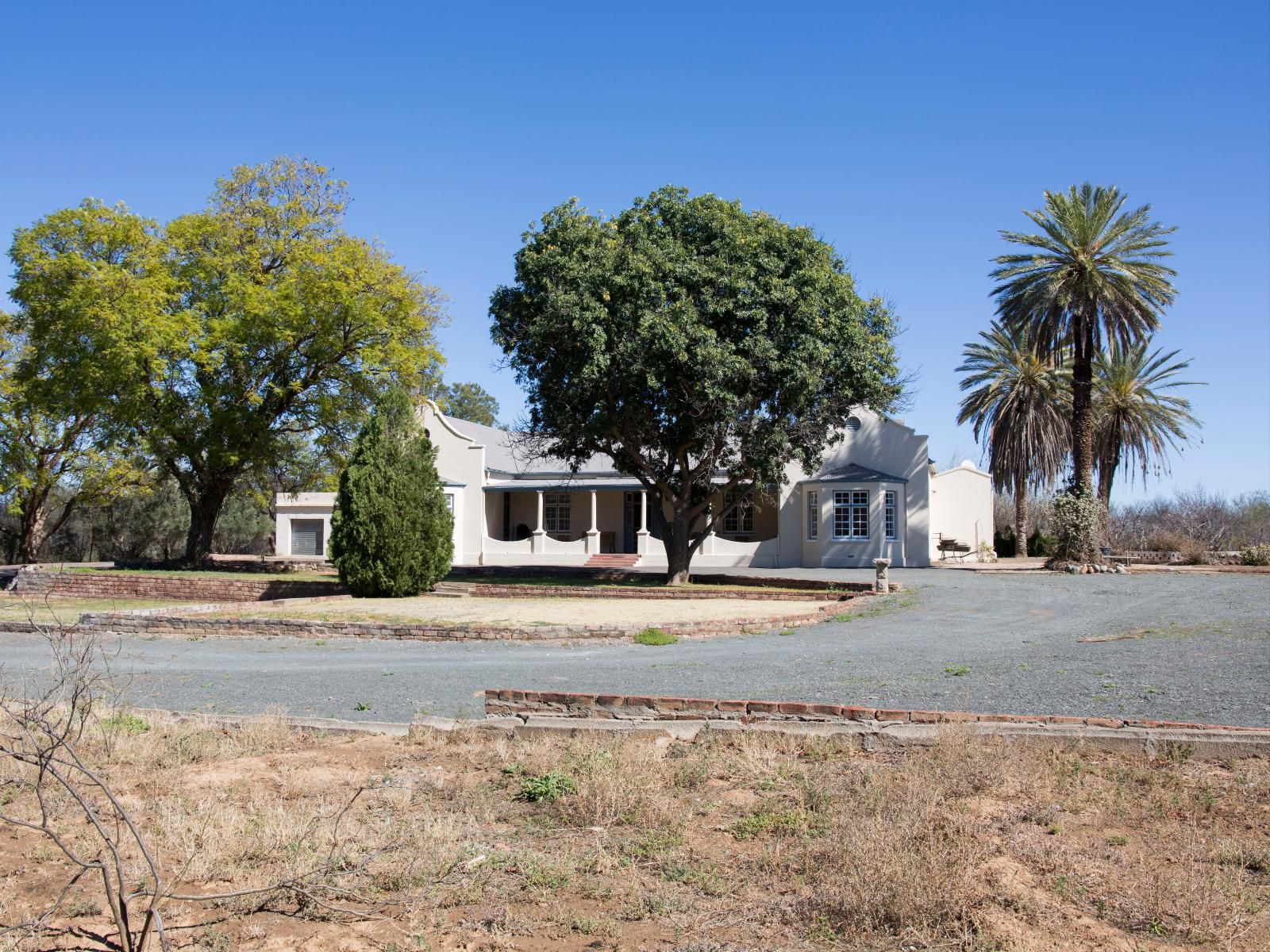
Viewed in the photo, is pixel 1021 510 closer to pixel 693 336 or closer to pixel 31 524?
pixel 693 336

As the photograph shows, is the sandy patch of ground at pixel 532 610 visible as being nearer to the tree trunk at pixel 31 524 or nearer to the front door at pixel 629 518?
the front door at pixel 629 518

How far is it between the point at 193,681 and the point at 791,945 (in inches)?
344

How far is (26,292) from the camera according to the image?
28406mm

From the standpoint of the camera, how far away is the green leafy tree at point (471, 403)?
233 ft

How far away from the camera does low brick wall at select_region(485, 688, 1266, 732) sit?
674cm

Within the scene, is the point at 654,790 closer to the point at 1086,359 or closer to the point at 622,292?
the point at 622,292

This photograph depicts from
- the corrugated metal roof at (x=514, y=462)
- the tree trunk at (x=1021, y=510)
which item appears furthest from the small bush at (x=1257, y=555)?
the corrugated metal roof at (x=514, y=462)

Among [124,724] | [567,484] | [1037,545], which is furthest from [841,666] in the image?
[1037,545]

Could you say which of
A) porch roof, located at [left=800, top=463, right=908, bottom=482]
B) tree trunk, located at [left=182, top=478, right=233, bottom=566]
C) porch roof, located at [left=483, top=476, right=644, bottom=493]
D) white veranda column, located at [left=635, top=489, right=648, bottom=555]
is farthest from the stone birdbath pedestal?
tree trunk, located at [left=182, top=478, right=233, bottom=566]

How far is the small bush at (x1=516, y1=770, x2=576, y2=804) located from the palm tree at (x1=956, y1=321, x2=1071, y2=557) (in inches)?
1406

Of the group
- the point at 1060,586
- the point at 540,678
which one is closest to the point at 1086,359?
the point at 1060,586

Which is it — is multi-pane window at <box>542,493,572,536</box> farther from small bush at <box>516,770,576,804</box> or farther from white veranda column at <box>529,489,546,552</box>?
small bush at <box>516,770,576,804</box>

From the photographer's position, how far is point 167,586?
25.0 meters

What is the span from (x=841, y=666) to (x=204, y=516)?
25338 millimetres
